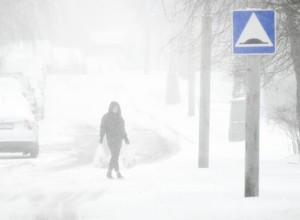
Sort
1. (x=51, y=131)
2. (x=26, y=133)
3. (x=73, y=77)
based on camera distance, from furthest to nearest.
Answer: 1. (x=73, y=77)
2. (x=51, y=131)
3. (x=26, y=133)

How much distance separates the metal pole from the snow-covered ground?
52cm

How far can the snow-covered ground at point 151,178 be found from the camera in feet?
30.6

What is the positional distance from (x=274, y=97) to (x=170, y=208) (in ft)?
69.3

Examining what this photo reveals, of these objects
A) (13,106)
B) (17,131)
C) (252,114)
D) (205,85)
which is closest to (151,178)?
(205,85)

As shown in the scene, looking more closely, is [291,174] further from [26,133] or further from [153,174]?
[26,133]

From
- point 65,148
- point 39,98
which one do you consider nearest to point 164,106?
point 39,98

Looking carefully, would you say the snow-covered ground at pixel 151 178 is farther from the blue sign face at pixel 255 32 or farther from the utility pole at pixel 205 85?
the blue sign face at pixel 255 32

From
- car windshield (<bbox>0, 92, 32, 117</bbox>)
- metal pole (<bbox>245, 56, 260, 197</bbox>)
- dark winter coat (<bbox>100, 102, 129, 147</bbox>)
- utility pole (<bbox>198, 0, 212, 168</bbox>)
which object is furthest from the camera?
car windshield (<bbox>0, 92, 32, 117</bbox>)

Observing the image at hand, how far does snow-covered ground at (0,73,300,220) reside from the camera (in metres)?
9.31

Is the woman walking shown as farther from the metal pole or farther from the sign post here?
the sign post

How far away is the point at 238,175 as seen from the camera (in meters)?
13.2

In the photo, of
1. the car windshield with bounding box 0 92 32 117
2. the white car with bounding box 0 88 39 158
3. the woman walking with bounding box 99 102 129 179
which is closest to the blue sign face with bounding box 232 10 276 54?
the woman walking with bounding box 99 102 129 179

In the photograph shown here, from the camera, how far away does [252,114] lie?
9.00 m

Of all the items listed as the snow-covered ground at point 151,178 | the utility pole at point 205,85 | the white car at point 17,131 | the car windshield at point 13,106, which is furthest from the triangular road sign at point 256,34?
the car windshield at point 13,106
